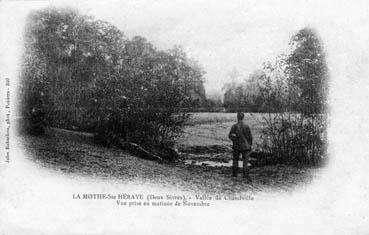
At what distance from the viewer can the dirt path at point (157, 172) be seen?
5.49 m

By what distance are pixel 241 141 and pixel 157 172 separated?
3.79 feet

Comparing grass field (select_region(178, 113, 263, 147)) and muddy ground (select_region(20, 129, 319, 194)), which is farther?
grass field (select_region(178, 113, 263, 147))

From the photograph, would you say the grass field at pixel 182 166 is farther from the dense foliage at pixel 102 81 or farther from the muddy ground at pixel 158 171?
the dense foliage at pixel 102 81

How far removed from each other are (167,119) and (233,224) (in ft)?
5.45

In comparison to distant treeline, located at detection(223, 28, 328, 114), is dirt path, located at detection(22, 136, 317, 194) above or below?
below

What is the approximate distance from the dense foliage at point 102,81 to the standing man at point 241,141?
0.61 meters

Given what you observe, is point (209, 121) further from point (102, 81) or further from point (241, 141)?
point (102, 81)

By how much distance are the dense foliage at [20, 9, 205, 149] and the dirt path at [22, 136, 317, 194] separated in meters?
0.32

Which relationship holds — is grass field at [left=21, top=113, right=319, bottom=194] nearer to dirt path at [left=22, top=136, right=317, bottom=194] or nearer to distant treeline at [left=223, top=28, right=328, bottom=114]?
dirt path at [left=22, top=136, right=317, bottom=194]

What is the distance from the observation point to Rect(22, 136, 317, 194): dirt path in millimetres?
5492

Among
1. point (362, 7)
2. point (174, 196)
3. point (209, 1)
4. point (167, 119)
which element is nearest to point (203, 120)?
point (167, 119)

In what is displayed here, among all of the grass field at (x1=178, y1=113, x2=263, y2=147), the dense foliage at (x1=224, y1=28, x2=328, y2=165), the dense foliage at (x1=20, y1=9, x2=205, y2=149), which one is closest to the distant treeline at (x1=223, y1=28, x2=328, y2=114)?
the dense foliage at (x1=224, y1=28, x2=328, y2=165)

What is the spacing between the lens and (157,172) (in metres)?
5.59

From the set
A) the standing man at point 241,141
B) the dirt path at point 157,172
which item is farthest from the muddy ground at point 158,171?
the standing man at point 241,141
